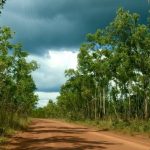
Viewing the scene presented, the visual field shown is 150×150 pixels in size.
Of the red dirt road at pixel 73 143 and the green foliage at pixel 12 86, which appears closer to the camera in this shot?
the red dirt road at pixel 73 143

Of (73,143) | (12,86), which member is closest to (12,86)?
(12,86)

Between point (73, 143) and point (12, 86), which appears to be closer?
point (73, 143)

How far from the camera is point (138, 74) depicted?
54.1m

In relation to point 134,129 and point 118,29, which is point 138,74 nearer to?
point 118,29

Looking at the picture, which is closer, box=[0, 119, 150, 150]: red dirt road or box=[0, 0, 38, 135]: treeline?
box=[0, 119, 150, 150]: red dirt road

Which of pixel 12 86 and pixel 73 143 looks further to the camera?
pixel 12 86

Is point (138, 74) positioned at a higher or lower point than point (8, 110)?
higher

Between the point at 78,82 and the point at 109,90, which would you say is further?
the point at 78,82

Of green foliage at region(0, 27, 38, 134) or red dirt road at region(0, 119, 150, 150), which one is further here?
green foliage at region(0, 27, 38, 134)

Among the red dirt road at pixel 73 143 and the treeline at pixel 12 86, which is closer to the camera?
the red dirt road at pixel 73 143

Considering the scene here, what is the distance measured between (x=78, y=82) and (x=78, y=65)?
6.94m

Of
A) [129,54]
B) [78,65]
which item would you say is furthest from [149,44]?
[78,65]

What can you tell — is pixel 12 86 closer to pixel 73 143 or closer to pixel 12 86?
pixel 12 86

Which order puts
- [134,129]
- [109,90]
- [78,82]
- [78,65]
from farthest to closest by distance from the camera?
[78,82] < [78,65] < [109,90] < [134,129]
